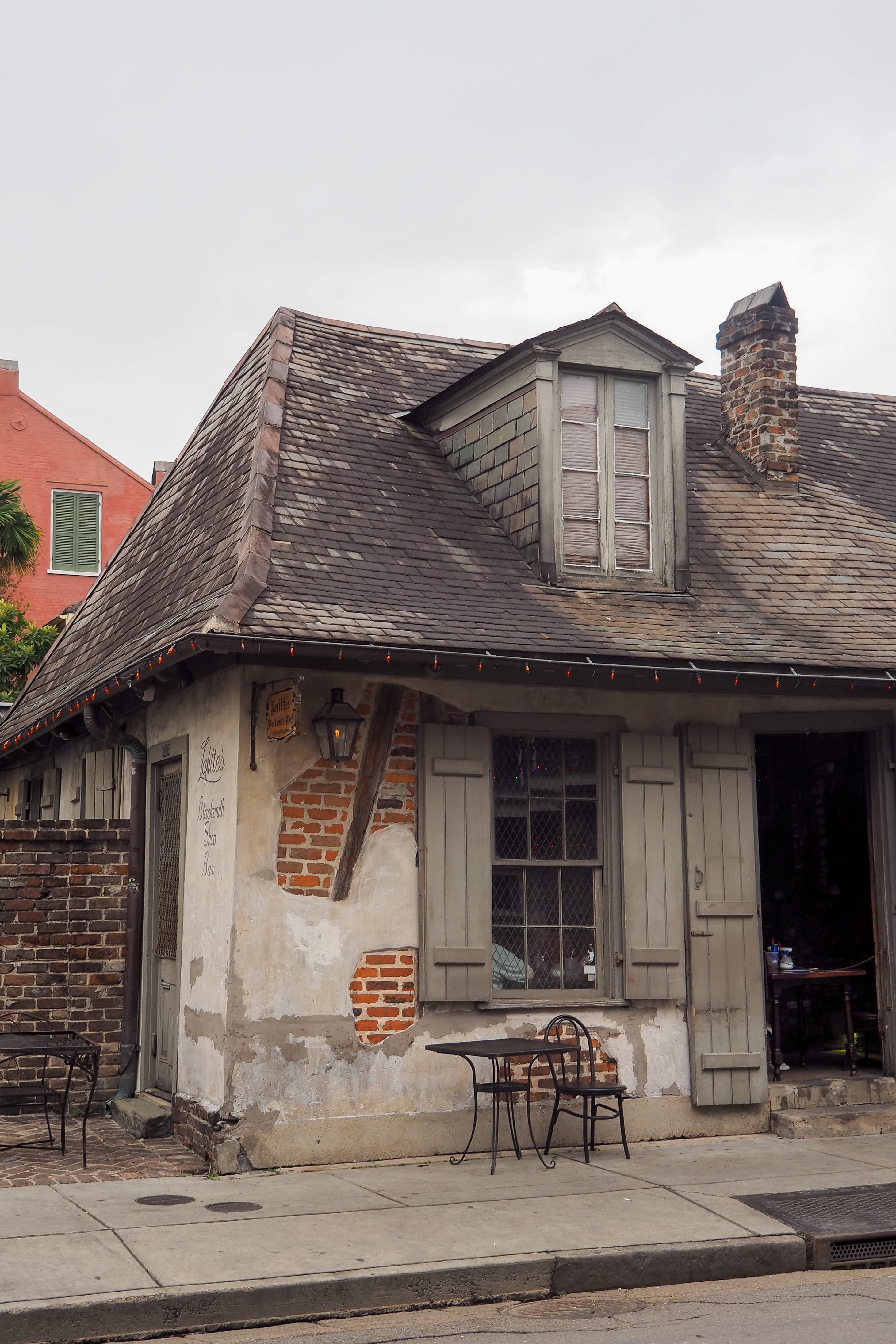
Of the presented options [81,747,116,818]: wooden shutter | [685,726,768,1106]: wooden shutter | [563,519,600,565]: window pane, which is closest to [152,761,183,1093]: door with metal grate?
[81,747,116,818]: wooden shutter

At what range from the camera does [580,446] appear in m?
10.0

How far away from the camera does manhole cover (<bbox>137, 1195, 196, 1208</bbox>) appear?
7035 millimetres

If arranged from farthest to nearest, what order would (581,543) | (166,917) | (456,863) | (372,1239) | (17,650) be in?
(17,650)
(581,543)
(166,917)
(456,863)
(372,1239)

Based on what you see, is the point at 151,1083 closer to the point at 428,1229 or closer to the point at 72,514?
the point at 428,1229

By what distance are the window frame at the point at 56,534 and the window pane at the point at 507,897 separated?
1937 cm

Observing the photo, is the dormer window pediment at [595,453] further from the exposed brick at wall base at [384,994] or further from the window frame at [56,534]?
the window frame at [56,534]

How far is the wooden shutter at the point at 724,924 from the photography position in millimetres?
9078

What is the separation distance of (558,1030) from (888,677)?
3131mm

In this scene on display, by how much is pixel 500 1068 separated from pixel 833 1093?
94.7 inches

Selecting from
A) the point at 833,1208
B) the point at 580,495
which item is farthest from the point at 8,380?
the point at 833,1208

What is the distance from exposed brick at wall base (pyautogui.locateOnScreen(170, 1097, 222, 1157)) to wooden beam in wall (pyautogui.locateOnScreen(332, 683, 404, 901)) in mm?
1444

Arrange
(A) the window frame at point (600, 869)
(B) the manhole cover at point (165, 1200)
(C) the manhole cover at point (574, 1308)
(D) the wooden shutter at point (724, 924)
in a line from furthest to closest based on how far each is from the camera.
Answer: (D) the wooden shutter at point (724, 924)
(A) the window frame at point (600, 869)
(B) the manhole cover at point (165, 1200)
(C) the manhole cover at point (574, 1308)

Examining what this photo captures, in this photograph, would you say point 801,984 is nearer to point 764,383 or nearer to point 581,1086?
point 581,1086

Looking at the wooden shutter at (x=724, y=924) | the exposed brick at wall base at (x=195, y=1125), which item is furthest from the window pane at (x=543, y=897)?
the exposed brick at wall base at (x=195, y=1125)
